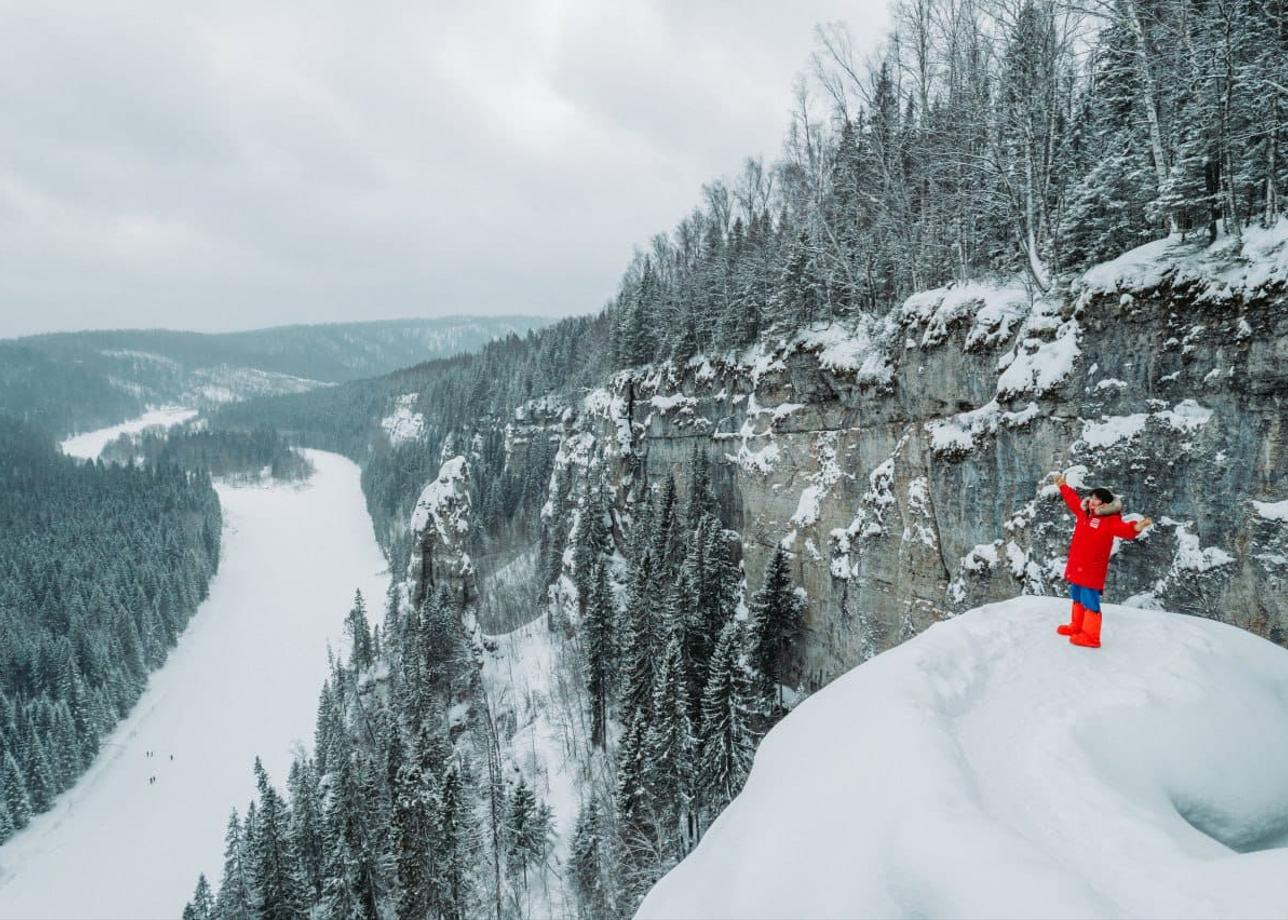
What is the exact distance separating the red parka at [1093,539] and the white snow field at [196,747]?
59.2 m

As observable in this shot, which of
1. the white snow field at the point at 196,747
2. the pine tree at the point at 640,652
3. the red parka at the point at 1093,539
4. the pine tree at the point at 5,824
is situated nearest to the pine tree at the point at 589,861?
the pine tree at the point at 640,652

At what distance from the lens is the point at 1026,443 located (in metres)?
19.1

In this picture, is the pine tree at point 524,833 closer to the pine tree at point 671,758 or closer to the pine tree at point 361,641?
the pine tree at point 671,758

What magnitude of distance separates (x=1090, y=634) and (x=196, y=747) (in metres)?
78.7

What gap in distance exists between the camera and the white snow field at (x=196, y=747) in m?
45.2

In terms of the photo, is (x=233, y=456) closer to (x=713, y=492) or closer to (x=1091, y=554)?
(x=713, y=492)

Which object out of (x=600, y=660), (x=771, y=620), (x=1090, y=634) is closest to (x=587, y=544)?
(x=600, y=660)

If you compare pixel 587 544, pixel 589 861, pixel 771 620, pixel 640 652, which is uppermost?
pixel 587 544

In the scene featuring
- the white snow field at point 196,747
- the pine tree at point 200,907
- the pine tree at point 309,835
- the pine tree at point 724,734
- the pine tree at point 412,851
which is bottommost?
the white snow field at point 196,747

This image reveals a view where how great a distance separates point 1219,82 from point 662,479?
122ft

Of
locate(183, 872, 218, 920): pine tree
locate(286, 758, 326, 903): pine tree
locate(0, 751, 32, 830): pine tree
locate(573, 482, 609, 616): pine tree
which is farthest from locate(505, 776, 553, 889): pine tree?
locate(0, 751, 32, 830): pine tree

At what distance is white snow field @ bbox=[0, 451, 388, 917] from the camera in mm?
45188

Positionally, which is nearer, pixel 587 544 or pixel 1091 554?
pixel 1091 554

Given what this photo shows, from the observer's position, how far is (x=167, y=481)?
13925 centimetres
